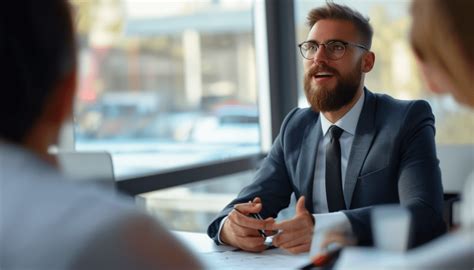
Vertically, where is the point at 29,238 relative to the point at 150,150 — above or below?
above

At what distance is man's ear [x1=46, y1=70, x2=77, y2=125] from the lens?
90 cm

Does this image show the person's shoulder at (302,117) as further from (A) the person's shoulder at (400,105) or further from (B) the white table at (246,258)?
(B) the white table at (246,258)

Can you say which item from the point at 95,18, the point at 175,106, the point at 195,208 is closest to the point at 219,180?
the point at 195,208

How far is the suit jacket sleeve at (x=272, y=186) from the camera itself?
2580mm

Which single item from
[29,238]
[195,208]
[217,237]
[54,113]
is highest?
[54,113]

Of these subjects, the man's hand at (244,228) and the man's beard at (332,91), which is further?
the man's beard at (332,91)

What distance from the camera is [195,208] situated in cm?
450

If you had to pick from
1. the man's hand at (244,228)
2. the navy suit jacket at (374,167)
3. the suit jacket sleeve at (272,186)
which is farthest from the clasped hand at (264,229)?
the suit jacket sleeve at (272,186)

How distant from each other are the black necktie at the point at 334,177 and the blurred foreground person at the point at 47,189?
164 centimetres

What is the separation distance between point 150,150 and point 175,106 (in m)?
0.54

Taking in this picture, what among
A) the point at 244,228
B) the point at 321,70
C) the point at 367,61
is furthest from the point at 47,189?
the point at 367,61

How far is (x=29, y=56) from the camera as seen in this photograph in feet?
2.82

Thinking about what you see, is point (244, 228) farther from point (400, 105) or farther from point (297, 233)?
point (400, 105)

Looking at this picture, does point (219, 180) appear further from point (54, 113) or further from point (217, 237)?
point (54, 113)
